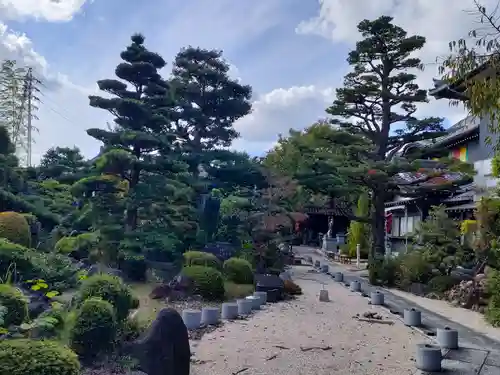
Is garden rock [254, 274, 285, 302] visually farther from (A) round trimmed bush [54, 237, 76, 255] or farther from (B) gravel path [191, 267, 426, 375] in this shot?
(A) round trimmed bush [54, 237, 76, 255]

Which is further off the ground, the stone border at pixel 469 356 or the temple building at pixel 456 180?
the temple building at pixel 456 180

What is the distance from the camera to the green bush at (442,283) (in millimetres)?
15703

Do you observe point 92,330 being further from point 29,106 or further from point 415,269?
point 29,106

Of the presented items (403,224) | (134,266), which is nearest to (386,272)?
(134,266)

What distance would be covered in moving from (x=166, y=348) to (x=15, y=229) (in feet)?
33.1

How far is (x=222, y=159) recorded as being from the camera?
2303 cm

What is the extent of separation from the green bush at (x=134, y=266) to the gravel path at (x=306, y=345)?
402 cm

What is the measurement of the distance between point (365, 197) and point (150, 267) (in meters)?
19.9

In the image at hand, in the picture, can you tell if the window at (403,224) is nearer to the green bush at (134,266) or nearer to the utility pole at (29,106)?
the green bush at (134,266)

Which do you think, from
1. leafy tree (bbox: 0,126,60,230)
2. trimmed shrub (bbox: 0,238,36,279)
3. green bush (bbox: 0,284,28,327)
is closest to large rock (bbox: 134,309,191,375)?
green bush (bbox: 0,284,28,327)

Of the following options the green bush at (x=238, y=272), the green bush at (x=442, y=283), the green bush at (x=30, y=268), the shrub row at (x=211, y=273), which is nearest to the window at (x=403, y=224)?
the green bush at (x=442, y=283)

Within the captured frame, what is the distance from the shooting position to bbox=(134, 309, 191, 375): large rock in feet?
18.7

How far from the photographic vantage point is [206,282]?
12.3 metres

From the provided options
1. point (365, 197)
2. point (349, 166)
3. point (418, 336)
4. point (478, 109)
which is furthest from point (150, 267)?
point (365, 197)
